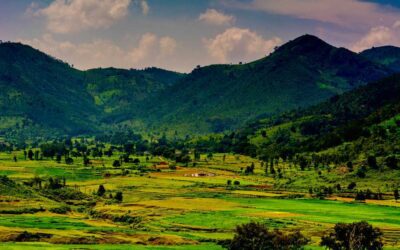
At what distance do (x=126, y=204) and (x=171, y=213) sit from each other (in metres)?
24.6

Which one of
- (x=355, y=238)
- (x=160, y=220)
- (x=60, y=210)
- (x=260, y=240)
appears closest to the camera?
(x=260, y=240)

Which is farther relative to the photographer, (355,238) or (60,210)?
(60,210)

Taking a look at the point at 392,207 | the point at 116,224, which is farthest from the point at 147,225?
the point at 392,207

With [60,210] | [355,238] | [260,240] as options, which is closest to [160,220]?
[60,210]

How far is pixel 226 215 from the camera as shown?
172 metres

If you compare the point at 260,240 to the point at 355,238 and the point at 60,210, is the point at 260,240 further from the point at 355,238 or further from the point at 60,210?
the point at 60,210

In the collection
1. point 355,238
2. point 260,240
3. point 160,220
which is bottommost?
point 160,220

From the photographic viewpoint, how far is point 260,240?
118 meters

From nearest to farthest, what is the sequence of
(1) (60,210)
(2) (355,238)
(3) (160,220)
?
(2) (355,238) → (3) (160,220) → (1) (60,210)

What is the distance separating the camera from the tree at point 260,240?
118 meters

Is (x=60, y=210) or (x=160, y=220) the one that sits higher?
(x=60, y=210)

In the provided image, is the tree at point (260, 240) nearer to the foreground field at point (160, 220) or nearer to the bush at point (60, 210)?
the foreground field at point (160, 220)

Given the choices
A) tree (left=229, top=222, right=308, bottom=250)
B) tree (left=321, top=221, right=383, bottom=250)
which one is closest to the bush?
tree (left=229, top=222, right=308, bottom=250)

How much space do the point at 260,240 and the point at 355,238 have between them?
1885 cm
